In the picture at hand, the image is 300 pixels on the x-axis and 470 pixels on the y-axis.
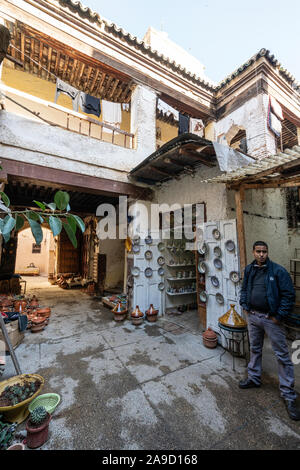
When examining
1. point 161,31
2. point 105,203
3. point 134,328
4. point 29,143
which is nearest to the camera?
point 29,143

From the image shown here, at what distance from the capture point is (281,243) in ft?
20.2

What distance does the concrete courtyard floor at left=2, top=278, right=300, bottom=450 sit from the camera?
2.23m

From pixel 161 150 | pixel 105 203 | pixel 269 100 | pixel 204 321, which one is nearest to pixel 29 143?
pixel 161 150

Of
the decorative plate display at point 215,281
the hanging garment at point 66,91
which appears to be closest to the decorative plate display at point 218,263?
the decorative plate display at point 215,281

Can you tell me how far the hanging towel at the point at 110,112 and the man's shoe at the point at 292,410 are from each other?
25.8 ft

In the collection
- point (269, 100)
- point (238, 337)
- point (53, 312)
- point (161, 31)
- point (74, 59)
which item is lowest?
point (53, 312)

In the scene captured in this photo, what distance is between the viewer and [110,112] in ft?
21.4

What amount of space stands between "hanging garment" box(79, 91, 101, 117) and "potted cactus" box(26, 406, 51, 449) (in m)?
7.00

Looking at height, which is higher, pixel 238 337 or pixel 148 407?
pixel 238 337

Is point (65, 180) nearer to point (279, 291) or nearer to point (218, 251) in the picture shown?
point (218, 251)

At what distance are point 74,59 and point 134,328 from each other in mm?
8421

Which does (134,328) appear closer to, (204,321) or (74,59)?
(204,321)

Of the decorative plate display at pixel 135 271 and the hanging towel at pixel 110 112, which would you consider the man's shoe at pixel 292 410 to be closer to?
the decorative plate display at pixel 135 271

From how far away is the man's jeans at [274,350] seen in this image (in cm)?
270
